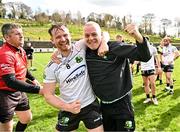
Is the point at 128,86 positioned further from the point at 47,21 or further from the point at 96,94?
the point at 47,21

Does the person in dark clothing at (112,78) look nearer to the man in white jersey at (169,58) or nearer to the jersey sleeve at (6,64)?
the jersey sleeve at (6,64)

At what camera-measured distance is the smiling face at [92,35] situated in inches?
175

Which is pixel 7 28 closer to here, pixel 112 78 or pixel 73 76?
pixel 73 76

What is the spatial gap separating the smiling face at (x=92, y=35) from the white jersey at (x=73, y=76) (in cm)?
20

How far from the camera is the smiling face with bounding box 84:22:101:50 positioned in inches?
175

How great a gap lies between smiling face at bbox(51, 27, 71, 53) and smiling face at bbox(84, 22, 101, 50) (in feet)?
0.84

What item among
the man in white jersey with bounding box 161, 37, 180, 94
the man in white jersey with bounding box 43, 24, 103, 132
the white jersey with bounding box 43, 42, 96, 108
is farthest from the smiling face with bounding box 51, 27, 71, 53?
the man in white jersey with bounding box 161, 37, 180, 94

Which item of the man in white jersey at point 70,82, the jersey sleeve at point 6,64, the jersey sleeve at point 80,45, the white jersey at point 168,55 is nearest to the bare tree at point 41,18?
the white jersey at point 168,55

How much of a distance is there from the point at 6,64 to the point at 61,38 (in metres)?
1.40

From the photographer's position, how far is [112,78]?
4.48m

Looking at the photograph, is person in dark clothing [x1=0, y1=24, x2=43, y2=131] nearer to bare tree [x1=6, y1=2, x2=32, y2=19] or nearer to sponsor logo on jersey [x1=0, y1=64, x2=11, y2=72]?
sponsor logo on jersey [x1=0, y1=64, x2=11, y2=72]

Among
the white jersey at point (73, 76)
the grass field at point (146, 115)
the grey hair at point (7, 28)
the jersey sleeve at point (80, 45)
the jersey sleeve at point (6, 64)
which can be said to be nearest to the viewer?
the white jersey at point (73, 76)

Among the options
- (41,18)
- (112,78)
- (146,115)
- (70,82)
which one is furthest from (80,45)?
(41,18)

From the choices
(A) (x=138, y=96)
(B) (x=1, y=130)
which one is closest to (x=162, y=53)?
(A) (x=138, y=96)
